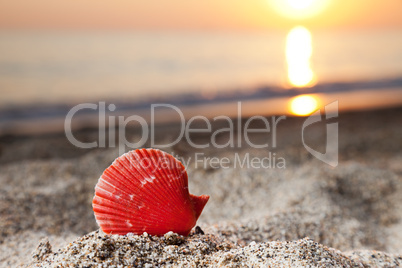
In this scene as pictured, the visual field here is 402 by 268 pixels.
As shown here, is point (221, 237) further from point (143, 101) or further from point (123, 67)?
point (123, 67)

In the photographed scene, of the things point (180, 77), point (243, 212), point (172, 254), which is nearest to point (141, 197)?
point (172, 254)

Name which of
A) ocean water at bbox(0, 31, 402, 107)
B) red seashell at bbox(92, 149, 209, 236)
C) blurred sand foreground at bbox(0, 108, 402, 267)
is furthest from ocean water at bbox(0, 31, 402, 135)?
red seashell at bbox(92, 149, 209, 236)

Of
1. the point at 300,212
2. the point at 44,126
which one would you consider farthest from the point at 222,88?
the point at 300,212

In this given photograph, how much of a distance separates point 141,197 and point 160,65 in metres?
9.35

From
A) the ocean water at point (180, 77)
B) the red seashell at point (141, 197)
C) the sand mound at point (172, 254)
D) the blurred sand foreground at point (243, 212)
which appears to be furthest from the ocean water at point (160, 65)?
the sand mound at point (172, 254)

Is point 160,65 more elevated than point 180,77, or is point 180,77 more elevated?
point 160,65

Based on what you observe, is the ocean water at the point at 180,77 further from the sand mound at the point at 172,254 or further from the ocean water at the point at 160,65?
the sand mound at the point at 172,254

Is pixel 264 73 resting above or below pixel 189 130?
above

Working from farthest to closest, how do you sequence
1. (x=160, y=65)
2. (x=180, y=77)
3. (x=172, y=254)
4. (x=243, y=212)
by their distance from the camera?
(x=160, y=65)
(x=180, y=77)
(x=243, y=212)
(x=172, y=254)

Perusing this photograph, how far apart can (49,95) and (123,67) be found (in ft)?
10.1

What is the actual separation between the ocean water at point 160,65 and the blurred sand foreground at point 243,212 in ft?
11.7

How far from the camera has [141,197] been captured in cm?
172

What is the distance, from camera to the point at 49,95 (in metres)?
7.70

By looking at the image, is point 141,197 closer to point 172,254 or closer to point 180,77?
point 172,254
